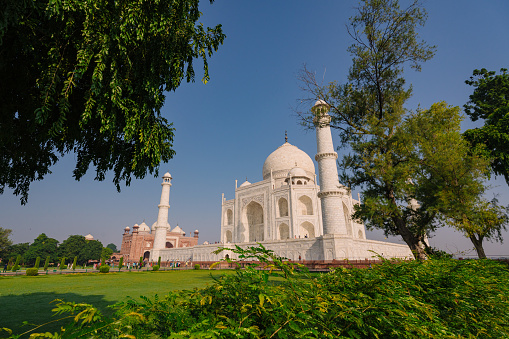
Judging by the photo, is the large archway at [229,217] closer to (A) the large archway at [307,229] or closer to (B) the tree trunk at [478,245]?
(A) the large archway at [307,229]

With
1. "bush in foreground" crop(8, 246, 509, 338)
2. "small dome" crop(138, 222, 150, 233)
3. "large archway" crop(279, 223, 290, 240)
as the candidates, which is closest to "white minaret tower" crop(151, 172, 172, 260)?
"large archway" crop(279, 223, 290, 240)

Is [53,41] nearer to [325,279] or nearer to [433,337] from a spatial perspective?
[325,279]

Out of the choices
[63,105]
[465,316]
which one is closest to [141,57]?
[63,105]

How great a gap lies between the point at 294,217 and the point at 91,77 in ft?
83.0

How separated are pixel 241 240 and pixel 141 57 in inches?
1120

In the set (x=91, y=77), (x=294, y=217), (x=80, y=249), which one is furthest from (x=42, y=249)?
(x=91, y=77)

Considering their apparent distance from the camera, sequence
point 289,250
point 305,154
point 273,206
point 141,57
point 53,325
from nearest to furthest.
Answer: point 53,325
point 141,57
point 289,250
point 273,206
point 305,154

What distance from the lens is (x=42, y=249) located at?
48625 millimetres

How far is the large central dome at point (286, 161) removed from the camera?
35625mm

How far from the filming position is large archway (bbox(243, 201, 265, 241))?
32434 mm

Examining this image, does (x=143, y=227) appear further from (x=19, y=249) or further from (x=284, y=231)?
(x=284, y=231)

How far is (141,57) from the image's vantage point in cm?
424

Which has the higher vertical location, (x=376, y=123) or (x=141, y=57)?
(x=376, y=123)

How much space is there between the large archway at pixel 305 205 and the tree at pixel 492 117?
52.9 ft
